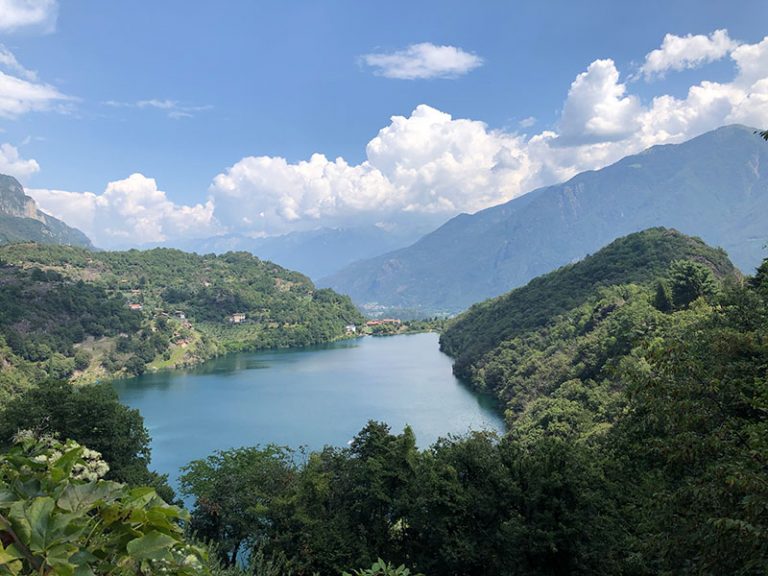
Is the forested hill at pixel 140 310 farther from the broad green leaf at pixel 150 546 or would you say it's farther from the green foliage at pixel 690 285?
the green foliage at pixel 690 285

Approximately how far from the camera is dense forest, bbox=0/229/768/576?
423cm

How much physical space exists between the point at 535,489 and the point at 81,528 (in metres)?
11.7

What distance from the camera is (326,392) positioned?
5328cm

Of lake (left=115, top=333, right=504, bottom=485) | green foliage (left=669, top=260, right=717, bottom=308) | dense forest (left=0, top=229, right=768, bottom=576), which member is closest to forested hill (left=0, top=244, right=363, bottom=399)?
lake (left=115, top=333, right=504, bottom=485)

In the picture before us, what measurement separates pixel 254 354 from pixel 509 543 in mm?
85124

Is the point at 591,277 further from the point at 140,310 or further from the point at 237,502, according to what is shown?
the point at 140,310

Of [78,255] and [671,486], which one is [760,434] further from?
[78,255]

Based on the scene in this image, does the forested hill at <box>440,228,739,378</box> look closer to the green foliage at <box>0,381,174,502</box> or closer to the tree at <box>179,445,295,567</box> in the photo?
the tree at <box>179,445,295,567</box>

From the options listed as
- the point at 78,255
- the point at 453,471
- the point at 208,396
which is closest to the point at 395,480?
the point at 453,471

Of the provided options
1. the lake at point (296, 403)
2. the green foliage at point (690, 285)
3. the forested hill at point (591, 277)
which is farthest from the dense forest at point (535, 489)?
the forested hill at point (591, 277)

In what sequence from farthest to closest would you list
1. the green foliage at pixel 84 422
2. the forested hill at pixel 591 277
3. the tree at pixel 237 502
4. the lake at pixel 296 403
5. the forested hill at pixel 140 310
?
the forested hill at pixel 140 310 < the forested hill at pixel 591 277 < the lake at pixel 296 403 < the green foliage at pixel 84 422 < the tree at pixel 237 502

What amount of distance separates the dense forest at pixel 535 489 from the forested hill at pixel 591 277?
22328mm

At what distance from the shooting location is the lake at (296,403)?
3681 cm

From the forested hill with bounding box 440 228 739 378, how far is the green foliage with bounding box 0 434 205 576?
50.9m
